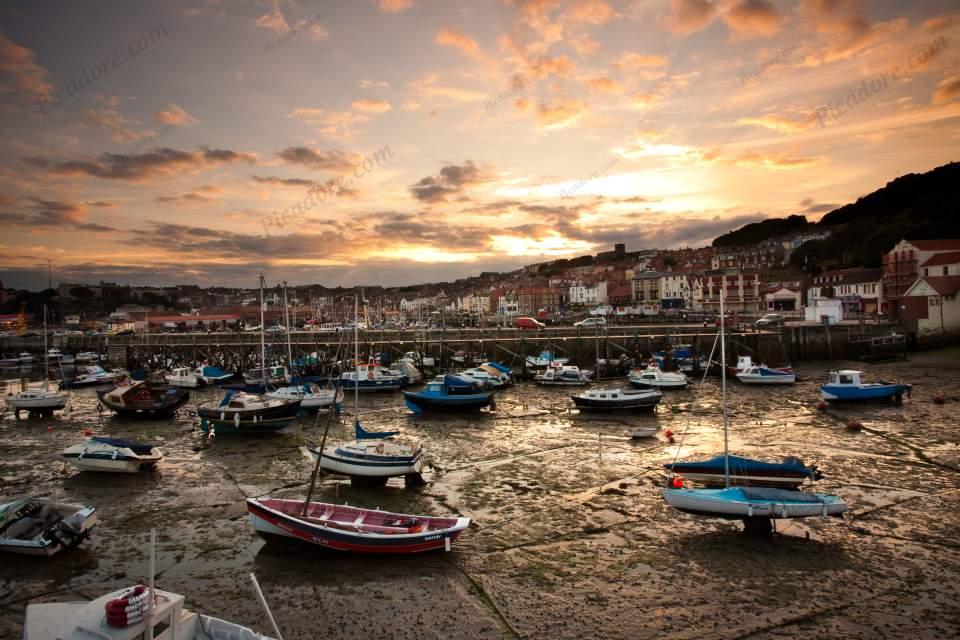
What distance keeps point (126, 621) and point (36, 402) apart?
35.2 metres

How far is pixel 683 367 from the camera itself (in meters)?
45.5

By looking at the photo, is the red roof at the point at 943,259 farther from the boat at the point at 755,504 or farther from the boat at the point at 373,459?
the boat at the point at 373,459

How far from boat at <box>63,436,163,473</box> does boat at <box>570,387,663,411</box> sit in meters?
20.9

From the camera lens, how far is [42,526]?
554 inches

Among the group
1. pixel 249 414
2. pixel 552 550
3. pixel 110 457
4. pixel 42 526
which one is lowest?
pixel 552 550

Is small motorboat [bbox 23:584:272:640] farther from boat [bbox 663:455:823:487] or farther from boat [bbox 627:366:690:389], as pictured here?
boat [bbox 627:366:690:389]

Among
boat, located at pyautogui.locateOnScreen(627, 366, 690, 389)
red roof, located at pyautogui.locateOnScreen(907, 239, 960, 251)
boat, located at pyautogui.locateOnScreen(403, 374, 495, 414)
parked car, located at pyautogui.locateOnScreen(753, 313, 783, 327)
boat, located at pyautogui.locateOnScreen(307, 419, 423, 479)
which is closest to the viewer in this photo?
boat, located at pyautogui.locateOnScreen(307, 419, 423, 479)

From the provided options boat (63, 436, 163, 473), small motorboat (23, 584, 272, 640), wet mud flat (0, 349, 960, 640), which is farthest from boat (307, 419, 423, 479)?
small motorboat (23, 584, 272, 640)

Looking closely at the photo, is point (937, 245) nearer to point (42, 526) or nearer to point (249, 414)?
point (249, 414)

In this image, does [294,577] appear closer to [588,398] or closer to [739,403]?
[588,398]

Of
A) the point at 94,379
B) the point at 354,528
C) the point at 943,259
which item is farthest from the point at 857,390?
the point at 94,379

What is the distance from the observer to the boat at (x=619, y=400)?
2953 centimetres

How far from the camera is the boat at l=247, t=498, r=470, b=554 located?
1278 cm

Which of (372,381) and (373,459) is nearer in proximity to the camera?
A: (373,459)
